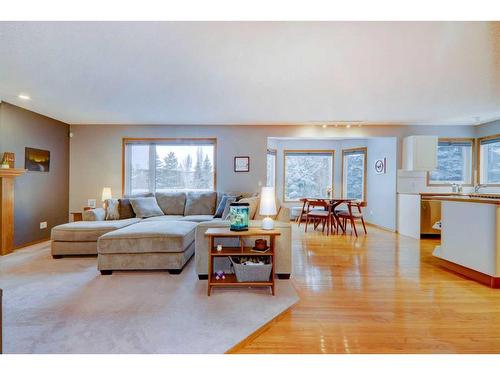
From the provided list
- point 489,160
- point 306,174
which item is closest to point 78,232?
point 306,174

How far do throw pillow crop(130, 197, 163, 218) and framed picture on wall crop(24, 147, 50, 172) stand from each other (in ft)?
5.56

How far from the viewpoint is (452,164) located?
5.47m

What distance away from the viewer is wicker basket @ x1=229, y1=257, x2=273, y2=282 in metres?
2.30

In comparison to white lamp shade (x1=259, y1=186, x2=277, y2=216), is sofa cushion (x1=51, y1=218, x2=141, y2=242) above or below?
below

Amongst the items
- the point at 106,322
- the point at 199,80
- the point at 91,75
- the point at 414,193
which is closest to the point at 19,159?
the point at 91,75

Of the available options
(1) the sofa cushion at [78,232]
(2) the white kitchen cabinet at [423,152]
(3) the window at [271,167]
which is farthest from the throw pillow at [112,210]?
(2) the white kitchen cabinet at [423,152]

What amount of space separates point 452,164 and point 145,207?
643cm

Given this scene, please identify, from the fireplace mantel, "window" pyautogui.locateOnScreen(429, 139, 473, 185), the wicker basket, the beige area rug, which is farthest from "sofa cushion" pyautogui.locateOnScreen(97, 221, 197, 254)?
"window" pyautogui.locateOnScreen(429, 139, 473, 185)

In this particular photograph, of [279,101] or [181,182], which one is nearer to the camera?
[279,101]

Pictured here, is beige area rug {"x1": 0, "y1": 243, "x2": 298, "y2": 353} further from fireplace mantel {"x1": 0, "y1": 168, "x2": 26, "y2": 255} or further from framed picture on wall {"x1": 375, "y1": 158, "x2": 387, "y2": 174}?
framed picture on wall {"x1": 375, "y1": 158, "x2": 387, "y2": 174}

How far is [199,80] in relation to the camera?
3.05 metres

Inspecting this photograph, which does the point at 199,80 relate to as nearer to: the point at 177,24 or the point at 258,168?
the point at 177,24

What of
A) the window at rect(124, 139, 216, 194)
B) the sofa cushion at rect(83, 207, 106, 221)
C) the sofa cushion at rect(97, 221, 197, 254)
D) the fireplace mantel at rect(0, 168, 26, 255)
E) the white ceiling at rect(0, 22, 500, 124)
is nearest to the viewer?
the white ceiling at rect(0, 22, 500, 124)
